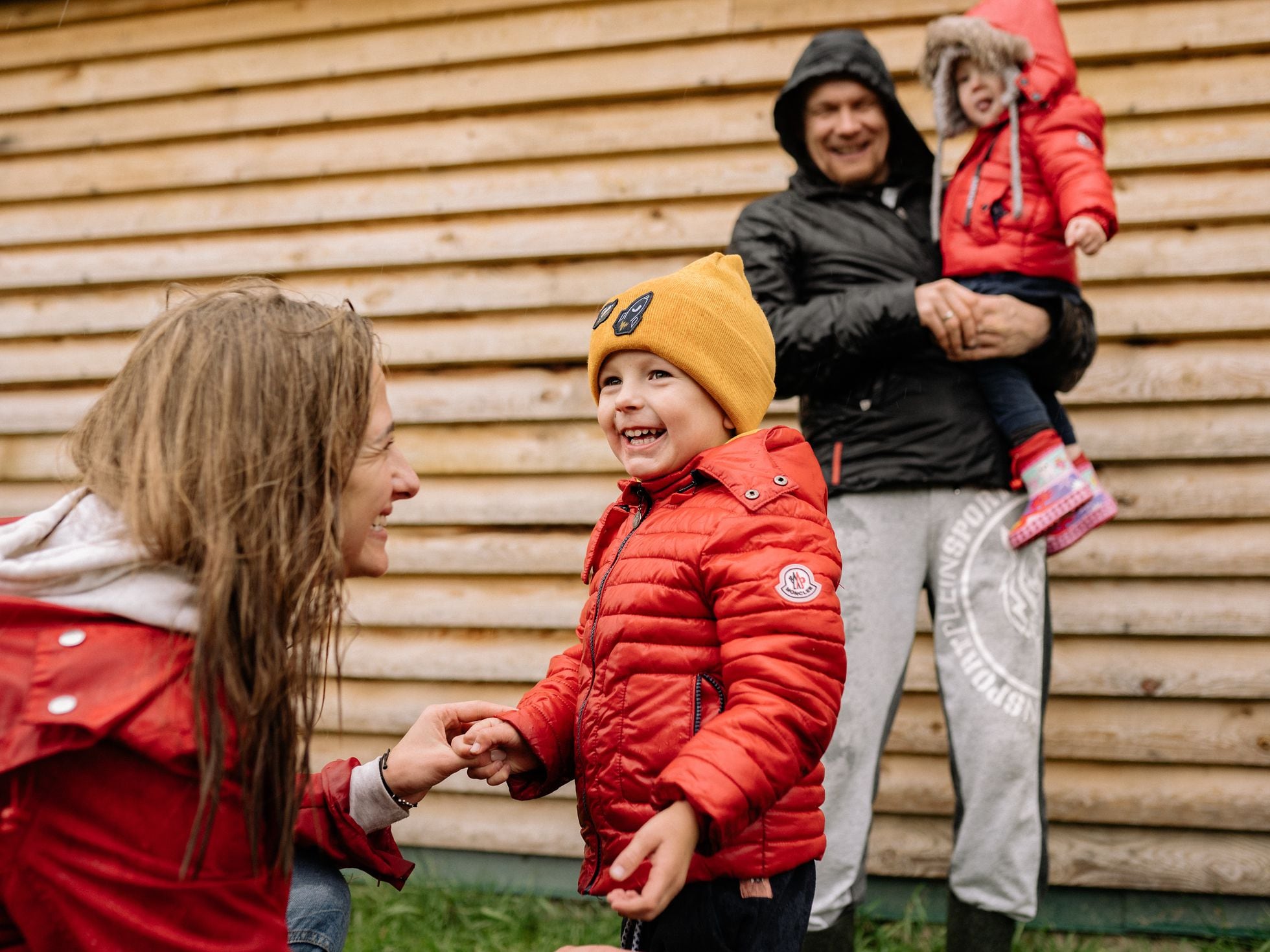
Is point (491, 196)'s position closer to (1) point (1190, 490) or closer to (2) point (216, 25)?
(2) point (216, 25)

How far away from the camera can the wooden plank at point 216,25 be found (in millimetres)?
4125

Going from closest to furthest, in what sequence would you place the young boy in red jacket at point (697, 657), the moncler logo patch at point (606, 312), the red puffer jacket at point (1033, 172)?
1. the young boy in red jacket at point (697, 657)
2. the moncler logo patch at point (606, 312)
3. the red puffer jacket at point (1033, 172)

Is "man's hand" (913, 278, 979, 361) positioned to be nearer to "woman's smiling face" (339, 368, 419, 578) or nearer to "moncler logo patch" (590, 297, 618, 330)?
"moncler logo patch" (590, 297, 618, 330)

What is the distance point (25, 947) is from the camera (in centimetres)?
117

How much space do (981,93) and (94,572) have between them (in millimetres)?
2502

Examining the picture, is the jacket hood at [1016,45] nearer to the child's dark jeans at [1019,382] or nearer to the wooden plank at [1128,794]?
the child's dark jeans at [1019,382]

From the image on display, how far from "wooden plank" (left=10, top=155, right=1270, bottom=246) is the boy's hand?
283 centimetres

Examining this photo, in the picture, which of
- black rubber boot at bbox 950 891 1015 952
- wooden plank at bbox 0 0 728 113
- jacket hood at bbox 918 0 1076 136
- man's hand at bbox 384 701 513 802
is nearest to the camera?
man's hand at bbox 384 701 513 802

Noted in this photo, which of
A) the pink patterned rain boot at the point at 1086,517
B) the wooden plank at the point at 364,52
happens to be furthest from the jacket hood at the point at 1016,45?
the wooden plank at the point at 364,52

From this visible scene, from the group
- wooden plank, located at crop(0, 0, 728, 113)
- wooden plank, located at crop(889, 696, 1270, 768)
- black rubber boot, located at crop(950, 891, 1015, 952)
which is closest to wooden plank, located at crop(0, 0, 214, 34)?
wooden plank, located at crop(0, 0, 728, 113)

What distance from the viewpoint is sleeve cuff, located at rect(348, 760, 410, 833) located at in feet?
5.54

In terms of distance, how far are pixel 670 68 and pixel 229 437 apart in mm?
3020

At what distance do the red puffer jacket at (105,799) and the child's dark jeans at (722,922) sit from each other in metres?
0.65

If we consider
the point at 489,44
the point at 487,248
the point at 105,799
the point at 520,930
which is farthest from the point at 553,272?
the point at 105,799
